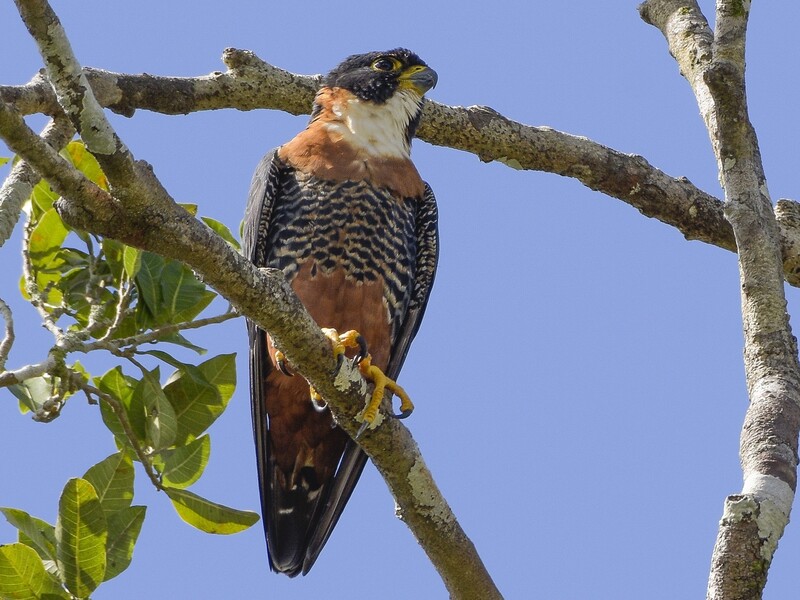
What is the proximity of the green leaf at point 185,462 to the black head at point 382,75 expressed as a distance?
84.4 inches

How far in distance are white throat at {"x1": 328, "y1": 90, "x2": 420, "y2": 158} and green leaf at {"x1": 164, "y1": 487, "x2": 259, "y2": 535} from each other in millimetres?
1866

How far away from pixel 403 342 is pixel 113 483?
1.73 m

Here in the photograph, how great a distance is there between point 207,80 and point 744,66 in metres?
2.25

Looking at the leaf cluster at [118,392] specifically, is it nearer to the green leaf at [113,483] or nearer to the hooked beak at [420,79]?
the green leaf at [113,483]

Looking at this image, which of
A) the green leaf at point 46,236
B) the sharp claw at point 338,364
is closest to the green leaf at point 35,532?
the green leaf at point 46,236

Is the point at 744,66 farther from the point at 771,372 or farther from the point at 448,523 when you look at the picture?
the point at 448,523

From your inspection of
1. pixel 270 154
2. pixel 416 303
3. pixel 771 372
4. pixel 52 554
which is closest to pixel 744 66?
pixel 771 372

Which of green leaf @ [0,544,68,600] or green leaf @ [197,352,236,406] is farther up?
green leaf @ [197,352,236,406]

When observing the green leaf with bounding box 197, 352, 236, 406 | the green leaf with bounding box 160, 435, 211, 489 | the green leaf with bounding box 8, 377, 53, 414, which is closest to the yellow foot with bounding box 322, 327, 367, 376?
the green leaf with bounding box 197, 352, 236, 406

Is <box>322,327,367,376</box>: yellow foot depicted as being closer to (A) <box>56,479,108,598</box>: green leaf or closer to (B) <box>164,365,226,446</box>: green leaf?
(B) <box>164,365,226,446</box>: green leaf

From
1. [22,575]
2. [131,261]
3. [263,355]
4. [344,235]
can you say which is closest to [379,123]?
[344,235]

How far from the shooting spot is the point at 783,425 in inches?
121

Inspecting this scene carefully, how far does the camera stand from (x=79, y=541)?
351cm

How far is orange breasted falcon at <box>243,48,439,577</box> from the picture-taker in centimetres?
466
